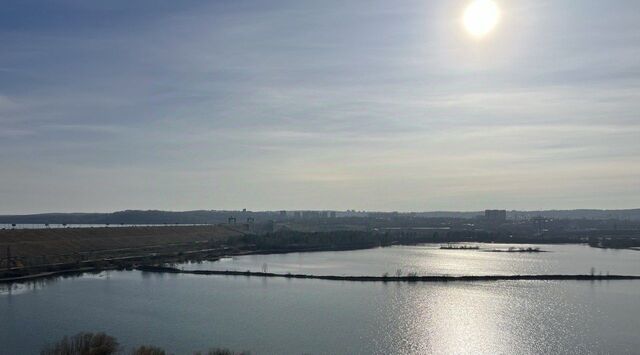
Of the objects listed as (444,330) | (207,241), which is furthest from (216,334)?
(207,241)

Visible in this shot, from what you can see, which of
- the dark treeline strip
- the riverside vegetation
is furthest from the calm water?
the riverside vegetation

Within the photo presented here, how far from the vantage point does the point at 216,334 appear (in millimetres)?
15250

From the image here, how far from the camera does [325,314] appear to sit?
18172 millimetres

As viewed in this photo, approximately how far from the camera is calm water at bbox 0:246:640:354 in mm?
14594

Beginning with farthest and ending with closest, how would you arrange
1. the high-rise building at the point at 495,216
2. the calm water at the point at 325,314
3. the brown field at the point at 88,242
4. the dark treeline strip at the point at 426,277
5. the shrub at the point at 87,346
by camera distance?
the high-rise building at the point at 495,216 → the brown field at the point at 88,242 → the dark treeline strip at the point at 426,277 → the calm water at the point at 325,314 → the shrub at the point at 87,346

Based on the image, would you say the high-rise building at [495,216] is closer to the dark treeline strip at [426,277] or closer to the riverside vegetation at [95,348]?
the dark treeline strip at [426,277]

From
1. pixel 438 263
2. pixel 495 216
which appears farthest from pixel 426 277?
pixel 495 216

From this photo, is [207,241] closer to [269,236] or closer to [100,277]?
[269,236]

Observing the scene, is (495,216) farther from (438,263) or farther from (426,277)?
(426,277)

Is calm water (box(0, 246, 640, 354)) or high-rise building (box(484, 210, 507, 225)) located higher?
high-rise building (box(484, 210, 507, 225))

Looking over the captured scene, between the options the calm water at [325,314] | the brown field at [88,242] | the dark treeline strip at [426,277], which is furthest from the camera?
the brown field at [88,242]

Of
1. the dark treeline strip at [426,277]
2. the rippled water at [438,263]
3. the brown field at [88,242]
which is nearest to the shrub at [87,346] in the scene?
the dark treeline strip at [426,277]

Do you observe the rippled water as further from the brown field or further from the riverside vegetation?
the riverside vegetation

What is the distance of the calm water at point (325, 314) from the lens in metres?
14.6
